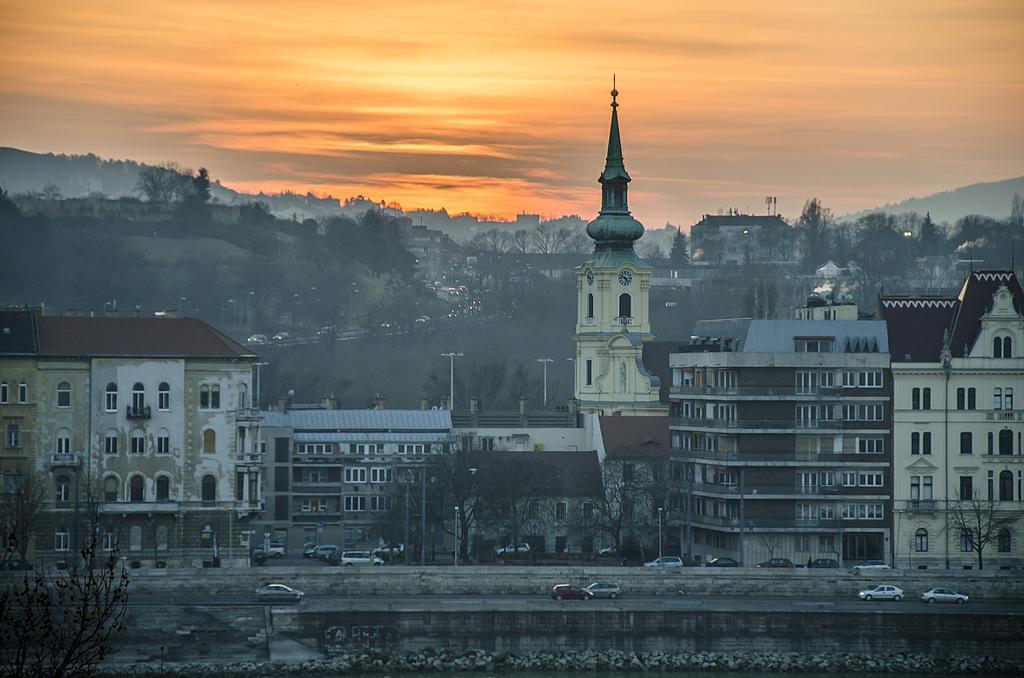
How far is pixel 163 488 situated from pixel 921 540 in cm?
2989

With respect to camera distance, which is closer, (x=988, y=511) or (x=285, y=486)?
(x=988, y=511)

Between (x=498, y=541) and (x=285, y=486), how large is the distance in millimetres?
10122

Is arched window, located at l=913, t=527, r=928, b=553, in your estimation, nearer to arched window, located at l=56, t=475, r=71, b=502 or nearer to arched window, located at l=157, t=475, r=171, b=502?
arched window, located at l=157, t=475, r=171, b=502

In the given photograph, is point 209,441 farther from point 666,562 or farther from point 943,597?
point 943,597

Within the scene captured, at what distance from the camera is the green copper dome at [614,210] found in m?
137

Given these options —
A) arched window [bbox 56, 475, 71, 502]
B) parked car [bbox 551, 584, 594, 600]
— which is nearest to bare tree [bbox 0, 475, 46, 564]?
arched window [bbox 56, 475, 71, 502]

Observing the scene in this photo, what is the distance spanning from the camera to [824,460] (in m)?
95.8

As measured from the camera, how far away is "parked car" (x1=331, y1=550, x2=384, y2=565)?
91.5m

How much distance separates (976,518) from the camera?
95.1 meters

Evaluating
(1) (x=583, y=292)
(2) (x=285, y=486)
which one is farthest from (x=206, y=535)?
(1) (x=583, y=292)

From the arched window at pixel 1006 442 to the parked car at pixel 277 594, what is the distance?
3123 cm

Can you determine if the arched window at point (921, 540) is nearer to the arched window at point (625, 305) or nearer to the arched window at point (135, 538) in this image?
the arched window at point (135, 538)

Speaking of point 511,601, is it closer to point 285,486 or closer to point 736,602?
point 736,602

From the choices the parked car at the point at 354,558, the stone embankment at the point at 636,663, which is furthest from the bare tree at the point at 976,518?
the parked car at the point at 354,558
